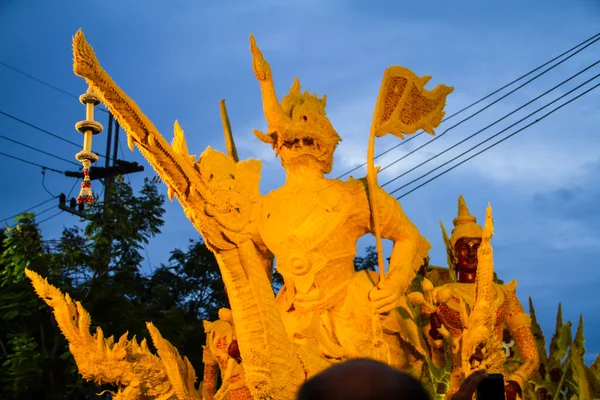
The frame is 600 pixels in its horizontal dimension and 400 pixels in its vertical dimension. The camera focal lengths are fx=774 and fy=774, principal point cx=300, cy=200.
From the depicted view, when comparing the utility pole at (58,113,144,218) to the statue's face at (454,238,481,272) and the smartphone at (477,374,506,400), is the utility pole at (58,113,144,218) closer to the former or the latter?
the statue's face at (454,238,481,272)

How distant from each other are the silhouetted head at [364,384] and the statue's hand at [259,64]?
481cm

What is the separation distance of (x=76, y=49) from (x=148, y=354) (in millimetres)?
2386

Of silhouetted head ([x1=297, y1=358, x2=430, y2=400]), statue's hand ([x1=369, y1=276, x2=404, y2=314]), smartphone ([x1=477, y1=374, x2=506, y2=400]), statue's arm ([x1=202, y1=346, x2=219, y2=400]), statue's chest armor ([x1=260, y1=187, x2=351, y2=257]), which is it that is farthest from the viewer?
statue's arm ([x1=202, y1=346, x2=219, y2=400])

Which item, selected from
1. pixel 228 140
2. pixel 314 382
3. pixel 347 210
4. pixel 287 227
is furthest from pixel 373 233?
pixel 314 382

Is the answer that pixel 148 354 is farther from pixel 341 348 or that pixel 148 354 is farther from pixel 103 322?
pixel 103 322

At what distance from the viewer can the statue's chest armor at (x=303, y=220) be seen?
18.1 ft

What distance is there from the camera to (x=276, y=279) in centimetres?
1609

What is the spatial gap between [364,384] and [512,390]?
4941mm

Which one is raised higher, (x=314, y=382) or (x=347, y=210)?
(x=347, y=210)

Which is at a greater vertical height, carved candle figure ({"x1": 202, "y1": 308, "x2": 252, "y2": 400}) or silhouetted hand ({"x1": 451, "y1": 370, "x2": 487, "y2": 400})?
carved candle figure ({"x1": 202, "y1": 308, "x2": 252, "y2": 400})

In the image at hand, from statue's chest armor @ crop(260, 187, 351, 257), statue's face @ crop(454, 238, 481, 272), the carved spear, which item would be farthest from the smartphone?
statue's face @ crop(454, 238, 481, 272)

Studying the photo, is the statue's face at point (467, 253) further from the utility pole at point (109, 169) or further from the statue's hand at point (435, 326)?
the utility pole at point (109, 169)

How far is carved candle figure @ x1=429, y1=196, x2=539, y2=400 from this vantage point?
574cm

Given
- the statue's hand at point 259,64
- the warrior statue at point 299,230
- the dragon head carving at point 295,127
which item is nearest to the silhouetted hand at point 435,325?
the warrior statue at point 299,230
